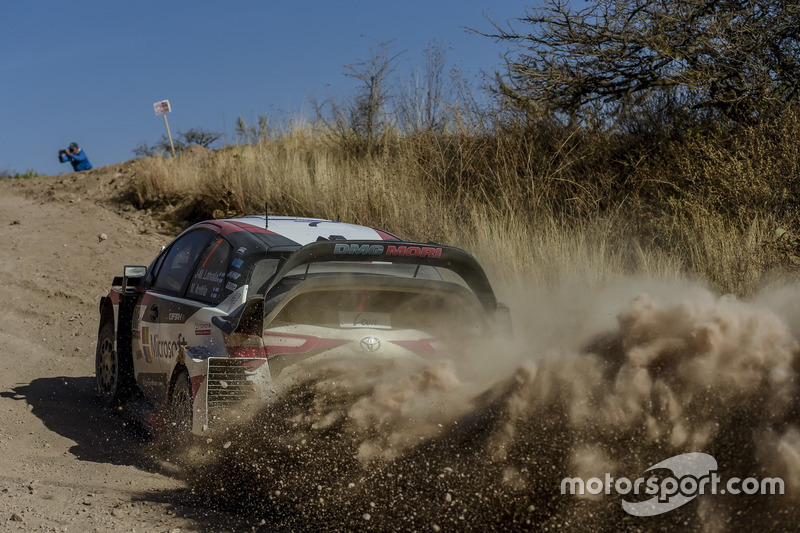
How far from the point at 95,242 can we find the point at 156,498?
10928mm

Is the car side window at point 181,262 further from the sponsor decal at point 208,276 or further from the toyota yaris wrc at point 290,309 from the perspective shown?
the sponsor decal at point 208,276

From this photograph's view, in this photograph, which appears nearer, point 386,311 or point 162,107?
point 386,311

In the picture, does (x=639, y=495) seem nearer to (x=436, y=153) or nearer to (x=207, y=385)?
(x=207, y=385)

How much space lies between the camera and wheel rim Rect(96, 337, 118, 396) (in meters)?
6.78

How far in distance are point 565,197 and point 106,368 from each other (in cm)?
625

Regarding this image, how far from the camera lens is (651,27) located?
10273mm

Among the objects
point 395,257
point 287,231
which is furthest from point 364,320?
point 287,231

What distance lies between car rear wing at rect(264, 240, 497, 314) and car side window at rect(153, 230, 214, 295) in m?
1.32

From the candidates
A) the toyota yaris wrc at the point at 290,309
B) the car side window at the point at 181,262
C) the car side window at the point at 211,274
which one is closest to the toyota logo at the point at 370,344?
the toyota yaris wrc at the point at 290,309
